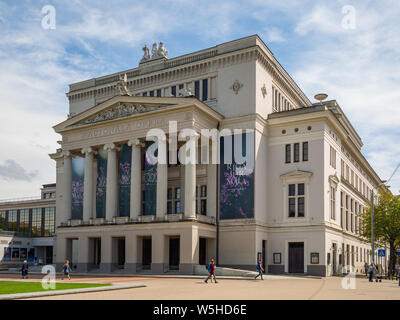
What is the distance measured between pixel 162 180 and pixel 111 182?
740cm

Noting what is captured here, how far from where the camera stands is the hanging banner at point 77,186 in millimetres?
58531

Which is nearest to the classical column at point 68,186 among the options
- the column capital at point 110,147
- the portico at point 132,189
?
the portico at point 132,189

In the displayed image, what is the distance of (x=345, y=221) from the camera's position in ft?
204

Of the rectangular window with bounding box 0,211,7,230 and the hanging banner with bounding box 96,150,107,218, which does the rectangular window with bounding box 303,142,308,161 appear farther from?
the rectangular window with bounding box 0,211,7,230

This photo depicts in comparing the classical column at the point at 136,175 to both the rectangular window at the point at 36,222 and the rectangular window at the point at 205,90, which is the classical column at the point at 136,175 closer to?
the rectangular window at the point at 205,90

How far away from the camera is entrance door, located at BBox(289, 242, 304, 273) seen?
167 feet

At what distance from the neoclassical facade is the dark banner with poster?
0.38 feet

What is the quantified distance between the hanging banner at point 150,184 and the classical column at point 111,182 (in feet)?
13.4

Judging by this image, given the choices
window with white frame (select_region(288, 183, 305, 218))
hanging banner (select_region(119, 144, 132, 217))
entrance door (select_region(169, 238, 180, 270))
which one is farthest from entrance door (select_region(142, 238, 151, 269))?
window with white frame (select_region(288, 183, 305, 218))

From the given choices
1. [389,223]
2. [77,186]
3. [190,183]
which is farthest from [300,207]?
[77,186]

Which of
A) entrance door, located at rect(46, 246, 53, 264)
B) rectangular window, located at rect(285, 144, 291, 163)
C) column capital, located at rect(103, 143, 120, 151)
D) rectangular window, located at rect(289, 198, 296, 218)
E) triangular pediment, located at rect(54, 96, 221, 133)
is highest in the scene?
triangular pediment, located at rect(54, 96, 221, 133)

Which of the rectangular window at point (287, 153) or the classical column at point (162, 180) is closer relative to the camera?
the classical column at point (162, 180)

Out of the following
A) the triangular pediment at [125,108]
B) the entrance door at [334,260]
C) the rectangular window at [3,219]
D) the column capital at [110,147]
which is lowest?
the entrance door at [334,260]
